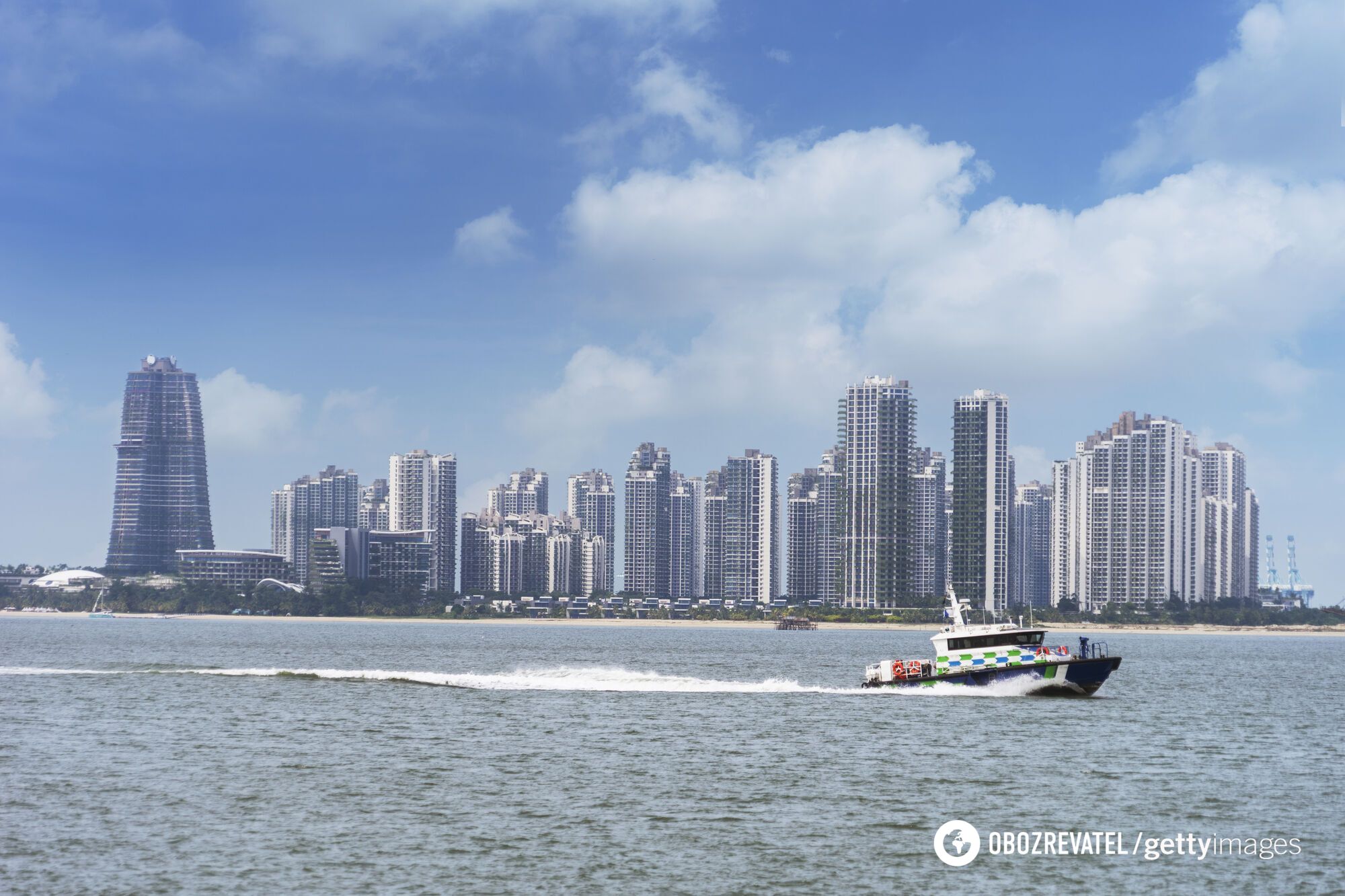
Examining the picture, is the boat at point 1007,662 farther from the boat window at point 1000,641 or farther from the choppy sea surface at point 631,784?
the choppy sea surface at point 631,784

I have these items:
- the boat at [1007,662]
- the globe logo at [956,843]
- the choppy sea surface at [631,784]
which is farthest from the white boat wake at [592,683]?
the globe logo at [956,843]

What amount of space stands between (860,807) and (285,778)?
20472mm

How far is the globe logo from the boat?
112 ft

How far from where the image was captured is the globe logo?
3825 cm

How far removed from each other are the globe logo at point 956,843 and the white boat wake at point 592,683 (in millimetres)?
36765

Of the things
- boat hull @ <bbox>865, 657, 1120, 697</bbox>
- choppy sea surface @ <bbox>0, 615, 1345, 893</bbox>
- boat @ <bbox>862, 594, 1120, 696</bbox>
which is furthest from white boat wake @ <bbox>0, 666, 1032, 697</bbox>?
boat @ <bbox>862, 594, 1120, 696</bbox>

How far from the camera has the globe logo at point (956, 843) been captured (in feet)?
125

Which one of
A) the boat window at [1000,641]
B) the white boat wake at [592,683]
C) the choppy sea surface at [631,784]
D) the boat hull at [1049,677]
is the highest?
the boat window at [1000,641]

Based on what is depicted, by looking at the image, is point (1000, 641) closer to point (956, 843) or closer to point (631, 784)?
point (631, 784)

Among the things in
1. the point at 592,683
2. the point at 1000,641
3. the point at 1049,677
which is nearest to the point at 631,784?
the point at 1000,641

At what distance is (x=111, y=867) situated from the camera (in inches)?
1406

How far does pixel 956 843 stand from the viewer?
132ft

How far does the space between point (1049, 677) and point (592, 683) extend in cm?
3096

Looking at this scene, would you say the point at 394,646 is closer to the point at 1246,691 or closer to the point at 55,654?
the point at 55,654
